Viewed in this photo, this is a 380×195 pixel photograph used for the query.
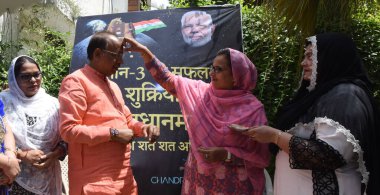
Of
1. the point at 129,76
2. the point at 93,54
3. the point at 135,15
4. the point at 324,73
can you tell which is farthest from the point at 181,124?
the point at 324,73

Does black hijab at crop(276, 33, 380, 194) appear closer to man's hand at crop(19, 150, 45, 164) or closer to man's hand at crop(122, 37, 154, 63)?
man's hand at crop(122, 37, 154, 63)

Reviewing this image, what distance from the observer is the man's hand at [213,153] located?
2.32 metres

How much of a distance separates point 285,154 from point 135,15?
239 cm

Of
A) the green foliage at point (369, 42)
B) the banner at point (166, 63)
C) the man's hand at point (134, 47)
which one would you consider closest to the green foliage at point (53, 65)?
the banner at point (166, 63)

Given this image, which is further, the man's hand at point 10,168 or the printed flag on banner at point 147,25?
the printed flag on banner at point 147,25

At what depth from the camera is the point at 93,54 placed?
2.40m

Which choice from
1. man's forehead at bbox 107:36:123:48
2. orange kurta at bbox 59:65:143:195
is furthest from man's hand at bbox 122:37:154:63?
orange kurta at bbox 59:65:143:195

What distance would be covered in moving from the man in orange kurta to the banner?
124 centimetres

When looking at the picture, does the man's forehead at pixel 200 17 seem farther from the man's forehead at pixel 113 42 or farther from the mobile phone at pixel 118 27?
the man's forehead at pixel 113 42

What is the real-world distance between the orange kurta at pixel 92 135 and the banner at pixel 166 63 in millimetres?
1255

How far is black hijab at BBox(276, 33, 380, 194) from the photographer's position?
6.42ft

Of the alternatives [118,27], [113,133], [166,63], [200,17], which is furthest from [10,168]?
[200,17]

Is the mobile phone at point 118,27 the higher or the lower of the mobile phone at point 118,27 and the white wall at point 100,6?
the lower

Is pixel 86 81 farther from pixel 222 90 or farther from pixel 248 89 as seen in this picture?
pixel 248 89
